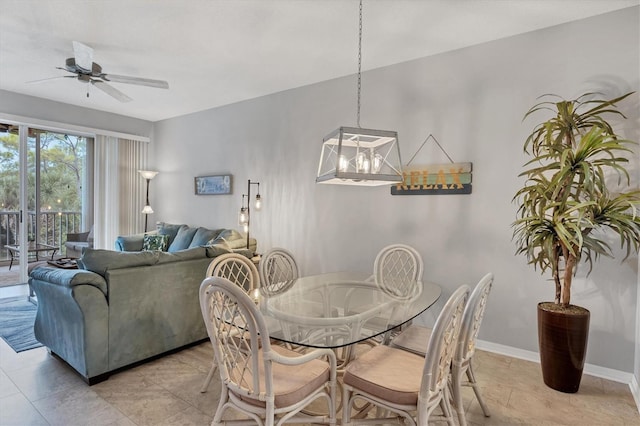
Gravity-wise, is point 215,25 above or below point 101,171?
above

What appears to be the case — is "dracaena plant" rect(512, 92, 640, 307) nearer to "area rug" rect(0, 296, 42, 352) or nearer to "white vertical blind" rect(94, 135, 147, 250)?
"area rug" rect(0, 296, 42, 352)

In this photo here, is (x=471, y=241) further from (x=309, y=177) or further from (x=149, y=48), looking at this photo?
(x=149, y=48)

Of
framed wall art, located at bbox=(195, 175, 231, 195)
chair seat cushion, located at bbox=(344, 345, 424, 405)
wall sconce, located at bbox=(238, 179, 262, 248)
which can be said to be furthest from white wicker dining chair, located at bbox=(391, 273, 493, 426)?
framed wall art, located at bbox=(195, 175, 231, 195)

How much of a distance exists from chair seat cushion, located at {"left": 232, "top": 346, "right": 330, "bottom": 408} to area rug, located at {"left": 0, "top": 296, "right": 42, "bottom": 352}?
2.66 meters

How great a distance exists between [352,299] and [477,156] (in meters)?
1.83

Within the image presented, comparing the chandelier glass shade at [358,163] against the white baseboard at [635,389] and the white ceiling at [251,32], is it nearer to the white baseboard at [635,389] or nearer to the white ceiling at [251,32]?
the white ceiling at [251,32]

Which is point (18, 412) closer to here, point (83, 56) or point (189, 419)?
point (189, 419)

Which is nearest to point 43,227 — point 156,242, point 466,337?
point 156,242

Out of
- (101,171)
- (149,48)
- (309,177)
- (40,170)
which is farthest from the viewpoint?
(101,171)

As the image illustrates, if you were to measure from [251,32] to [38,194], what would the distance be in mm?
4668

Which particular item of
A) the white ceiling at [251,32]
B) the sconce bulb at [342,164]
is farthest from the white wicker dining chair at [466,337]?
the white ceiling at [251,32]

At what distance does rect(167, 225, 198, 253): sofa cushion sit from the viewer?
16.1ft

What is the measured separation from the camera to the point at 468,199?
3123mm

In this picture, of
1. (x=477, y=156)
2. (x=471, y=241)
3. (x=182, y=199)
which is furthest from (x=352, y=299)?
(x=182, y=199)
